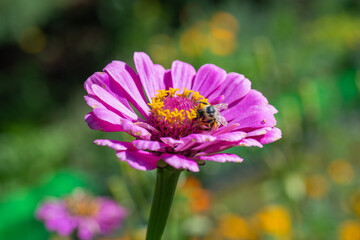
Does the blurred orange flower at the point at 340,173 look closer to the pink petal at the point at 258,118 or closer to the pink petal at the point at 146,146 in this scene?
the pink petal at the point at 258,118

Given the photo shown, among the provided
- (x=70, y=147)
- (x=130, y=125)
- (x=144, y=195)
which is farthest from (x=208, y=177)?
(x=130, y=125)

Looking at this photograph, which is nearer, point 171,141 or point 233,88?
point 171,141

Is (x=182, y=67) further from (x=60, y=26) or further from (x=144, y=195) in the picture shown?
(x=60, y=26)

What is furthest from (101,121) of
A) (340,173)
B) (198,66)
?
(198,66)

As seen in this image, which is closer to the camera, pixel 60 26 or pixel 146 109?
pixel 146 109

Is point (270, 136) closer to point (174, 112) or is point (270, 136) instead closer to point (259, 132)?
point (259, 132)

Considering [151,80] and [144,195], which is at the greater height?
[151,80]

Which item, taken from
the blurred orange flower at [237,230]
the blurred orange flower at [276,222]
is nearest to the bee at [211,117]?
the blurred orange flower at [276,222]
